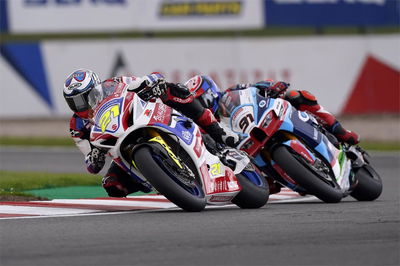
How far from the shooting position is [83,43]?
24.8m

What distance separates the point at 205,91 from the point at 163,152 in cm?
154

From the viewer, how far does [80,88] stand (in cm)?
942

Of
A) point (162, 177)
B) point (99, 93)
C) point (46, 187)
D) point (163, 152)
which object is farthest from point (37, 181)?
point (162, 177)

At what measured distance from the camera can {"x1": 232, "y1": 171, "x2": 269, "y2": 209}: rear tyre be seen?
9820mm

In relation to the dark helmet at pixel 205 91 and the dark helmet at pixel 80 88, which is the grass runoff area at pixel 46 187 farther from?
the dark helmet at pixel 205 91

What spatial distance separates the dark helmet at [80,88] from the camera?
31.0ft

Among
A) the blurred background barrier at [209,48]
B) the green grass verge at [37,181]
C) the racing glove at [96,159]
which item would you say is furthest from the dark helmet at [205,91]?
the blurred background barrier at [209,48]

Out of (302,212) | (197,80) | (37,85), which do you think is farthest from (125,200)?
(37,85)

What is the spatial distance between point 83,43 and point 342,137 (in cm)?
1425

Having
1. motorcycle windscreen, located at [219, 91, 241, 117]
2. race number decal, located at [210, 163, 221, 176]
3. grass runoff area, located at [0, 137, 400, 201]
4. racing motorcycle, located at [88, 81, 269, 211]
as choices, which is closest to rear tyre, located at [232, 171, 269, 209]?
racing motorcycle, located at [88, 81, 269, 211]

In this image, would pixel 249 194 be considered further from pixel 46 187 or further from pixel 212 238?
pixel 46 187

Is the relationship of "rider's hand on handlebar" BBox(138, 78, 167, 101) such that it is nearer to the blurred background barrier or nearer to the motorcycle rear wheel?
the motorcycle rear wheel

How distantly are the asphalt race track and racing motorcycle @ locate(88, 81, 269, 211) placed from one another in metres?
0.20

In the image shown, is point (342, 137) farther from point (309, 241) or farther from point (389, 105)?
point (389, 105)
